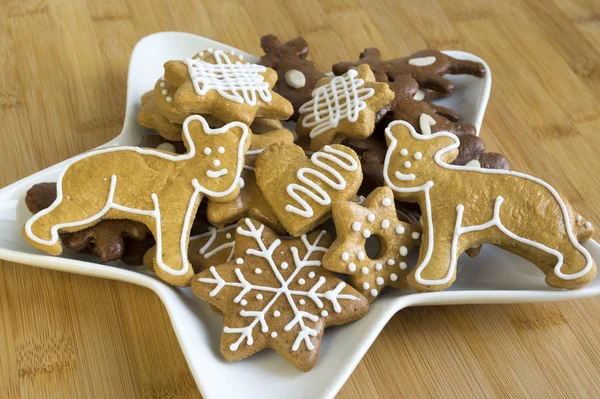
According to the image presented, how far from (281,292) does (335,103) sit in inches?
14.9

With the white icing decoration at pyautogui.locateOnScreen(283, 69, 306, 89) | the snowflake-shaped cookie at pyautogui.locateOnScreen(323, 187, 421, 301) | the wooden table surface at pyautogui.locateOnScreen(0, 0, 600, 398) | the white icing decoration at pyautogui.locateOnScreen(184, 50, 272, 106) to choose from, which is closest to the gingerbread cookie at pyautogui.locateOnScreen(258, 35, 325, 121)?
the white icing decoration at pyautogui.locateOnScreen(283, 69, 306, 89)

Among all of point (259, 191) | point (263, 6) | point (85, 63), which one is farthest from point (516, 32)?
point (85, 63)

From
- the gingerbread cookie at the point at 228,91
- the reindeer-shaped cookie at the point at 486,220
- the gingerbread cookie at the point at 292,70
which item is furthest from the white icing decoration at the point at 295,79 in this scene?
the reindeer-shaped cookie at the point at 486,220

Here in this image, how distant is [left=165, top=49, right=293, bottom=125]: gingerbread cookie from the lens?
0.99 metres

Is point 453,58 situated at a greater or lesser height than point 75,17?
greater

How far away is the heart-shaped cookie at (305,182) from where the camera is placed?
0.91m

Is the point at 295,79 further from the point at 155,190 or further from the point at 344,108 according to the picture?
the point at 155,190

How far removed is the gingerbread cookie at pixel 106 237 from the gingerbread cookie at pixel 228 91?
210 mm

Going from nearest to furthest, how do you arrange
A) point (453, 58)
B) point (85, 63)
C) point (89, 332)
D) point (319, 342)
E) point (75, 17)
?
point (319, 342), point (89, 332), point (453, 58), point (85, 63), point (75, 17)

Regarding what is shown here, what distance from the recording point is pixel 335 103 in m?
1.07

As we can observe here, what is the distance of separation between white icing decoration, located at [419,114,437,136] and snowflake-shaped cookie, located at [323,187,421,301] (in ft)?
0.58

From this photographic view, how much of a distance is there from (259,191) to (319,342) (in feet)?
0.86

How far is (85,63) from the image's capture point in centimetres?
141

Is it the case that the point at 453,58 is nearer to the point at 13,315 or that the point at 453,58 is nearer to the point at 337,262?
the point at 337,262
